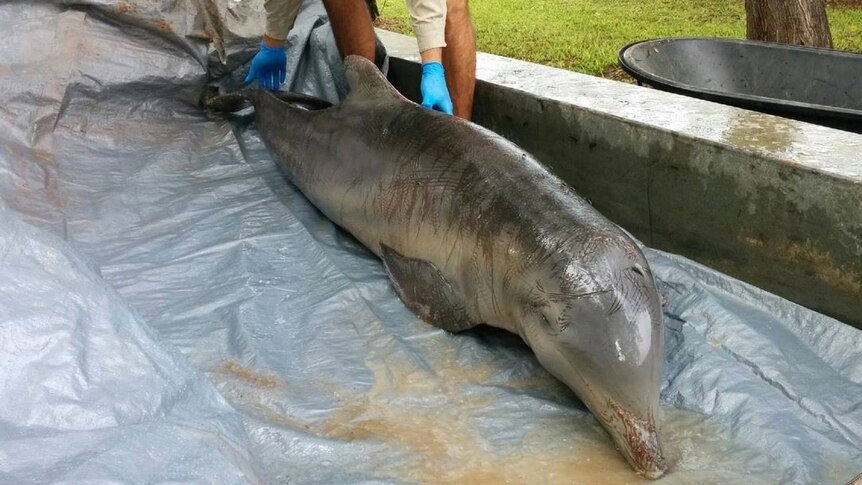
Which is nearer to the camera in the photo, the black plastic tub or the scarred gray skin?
the scarred gray skin

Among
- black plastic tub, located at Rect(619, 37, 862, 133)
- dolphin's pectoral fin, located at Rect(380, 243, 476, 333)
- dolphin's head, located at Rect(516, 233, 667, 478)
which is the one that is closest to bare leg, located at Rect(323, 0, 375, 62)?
black plastic tub, located at Rect(619, 37, 862, 133)

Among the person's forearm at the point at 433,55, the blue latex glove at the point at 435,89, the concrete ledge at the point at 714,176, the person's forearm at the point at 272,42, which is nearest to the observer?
the concrete ledge at the point at 714,176

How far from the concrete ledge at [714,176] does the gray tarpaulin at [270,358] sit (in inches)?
8.6

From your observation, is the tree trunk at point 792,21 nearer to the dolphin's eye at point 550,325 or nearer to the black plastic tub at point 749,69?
the black plastic tub at point 749,69

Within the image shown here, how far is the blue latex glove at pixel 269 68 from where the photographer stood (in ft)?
17.7

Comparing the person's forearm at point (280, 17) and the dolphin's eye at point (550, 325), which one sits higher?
the person's forearm at point (280, 17)

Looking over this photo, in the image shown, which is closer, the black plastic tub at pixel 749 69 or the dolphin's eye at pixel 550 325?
the dolphin's eye at pixel 550 325

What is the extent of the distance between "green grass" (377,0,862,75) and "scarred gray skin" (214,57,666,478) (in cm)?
469

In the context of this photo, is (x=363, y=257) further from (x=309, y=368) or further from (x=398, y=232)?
(x=309, y=368)

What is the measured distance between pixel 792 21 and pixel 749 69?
1.95 meters

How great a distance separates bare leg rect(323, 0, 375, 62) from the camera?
5.11 metres

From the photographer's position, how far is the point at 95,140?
4.93m

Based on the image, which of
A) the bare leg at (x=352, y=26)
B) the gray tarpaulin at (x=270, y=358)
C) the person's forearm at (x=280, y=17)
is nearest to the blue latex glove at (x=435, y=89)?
the bare leg at (x=352, y=26)

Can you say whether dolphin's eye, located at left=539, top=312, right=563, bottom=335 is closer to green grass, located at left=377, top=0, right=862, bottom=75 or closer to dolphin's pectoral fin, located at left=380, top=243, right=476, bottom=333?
dolphin's pectoral fin, located at left=380, top=243, right=476, bottom=333
